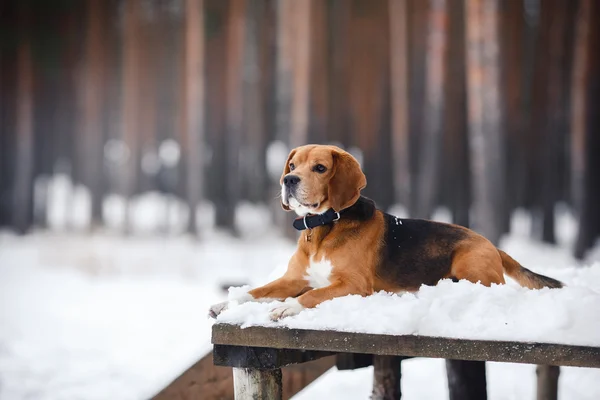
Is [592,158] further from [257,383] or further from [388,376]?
[257,383]

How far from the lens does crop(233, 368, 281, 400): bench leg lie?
11.0 feet

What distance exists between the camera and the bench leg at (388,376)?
16.0 ft

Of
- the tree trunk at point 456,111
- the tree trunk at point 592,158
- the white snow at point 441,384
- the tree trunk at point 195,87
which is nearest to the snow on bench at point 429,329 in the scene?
the white snow at point 441,384

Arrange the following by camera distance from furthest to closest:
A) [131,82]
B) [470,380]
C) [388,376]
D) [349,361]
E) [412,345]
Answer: [131,82], [388,376], [349,361], [470,380], [412,345]

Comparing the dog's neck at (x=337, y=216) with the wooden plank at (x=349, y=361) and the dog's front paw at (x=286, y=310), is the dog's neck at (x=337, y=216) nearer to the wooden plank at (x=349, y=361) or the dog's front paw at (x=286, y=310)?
the dog's front paw at (x=286, y=310)

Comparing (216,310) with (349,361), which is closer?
(216,310)

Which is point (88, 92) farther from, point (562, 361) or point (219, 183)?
point (562, 361)

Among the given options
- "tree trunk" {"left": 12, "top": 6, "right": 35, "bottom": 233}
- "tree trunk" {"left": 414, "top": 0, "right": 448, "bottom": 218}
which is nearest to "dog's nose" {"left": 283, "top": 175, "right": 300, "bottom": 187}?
"tree trunk" {"left": 414, "top": 0, "right": 448, "bottom": 218}

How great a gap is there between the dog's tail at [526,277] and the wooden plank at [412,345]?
1.01 metres

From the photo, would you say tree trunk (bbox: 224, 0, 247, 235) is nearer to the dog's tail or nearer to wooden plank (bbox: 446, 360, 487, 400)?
wooden plank (bbox: 446, 360, 487, 400)

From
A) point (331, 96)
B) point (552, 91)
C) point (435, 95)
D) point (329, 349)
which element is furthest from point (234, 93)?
point (329, 349)

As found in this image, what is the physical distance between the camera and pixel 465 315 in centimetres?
318

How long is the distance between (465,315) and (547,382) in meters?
2.31

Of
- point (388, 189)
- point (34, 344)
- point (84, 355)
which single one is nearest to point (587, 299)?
point (84, 355)
